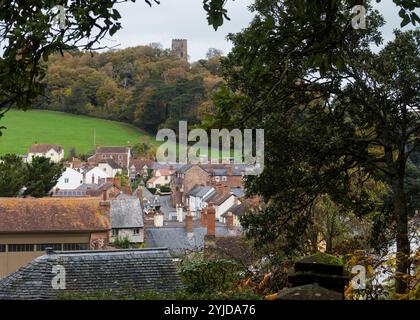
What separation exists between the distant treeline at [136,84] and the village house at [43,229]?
15.8m

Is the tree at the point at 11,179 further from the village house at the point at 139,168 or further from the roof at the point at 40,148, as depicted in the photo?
the village house at the point at 139,168

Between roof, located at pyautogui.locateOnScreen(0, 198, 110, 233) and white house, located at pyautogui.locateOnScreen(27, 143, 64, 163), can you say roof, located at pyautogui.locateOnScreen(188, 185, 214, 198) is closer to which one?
white house, located at pyautogui.locateOnScreen(27, 143, 64, 163)

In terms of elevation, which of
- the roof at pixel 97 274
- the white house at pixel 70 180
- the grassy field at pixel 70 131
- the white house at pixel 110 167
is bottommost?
the roof at pixel 97 274

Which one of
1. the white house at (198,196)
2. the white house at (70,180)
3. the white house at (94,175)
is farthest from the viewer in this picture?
the white house at (94,175)

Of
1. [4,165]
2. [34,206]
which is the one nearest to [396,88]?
[34,206]

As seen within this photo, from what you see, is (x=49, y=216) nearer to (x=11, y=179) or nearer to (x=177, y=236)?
(x=177, y=236)

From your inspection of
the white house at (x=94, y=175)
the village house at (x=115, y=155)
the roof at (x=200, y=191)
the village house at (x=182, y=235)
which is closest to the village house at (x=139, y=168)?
the village house at (x=115, y=155)

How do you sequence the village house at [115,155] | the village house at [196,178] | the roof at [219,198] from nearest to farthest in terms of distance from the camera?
the roof at [219,198] < the village house at [196,178] < the village house at [115,155]

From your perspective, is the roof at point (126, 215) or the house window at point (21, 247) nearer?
the house window at point (21, 247)

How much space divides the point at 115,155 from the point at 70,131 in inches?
417

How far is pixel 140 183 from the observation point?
82.6 m

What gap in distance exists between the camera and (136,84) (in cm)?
7531

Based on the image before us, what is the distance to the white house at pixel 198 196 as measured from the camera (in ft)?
212

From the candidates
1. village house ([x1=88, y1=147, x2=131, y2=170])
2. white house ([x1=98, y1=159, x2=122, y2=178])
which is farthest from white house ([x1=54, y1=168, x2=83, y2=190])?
village house ([x1=88, y1=147, x2=131, y2=170])
